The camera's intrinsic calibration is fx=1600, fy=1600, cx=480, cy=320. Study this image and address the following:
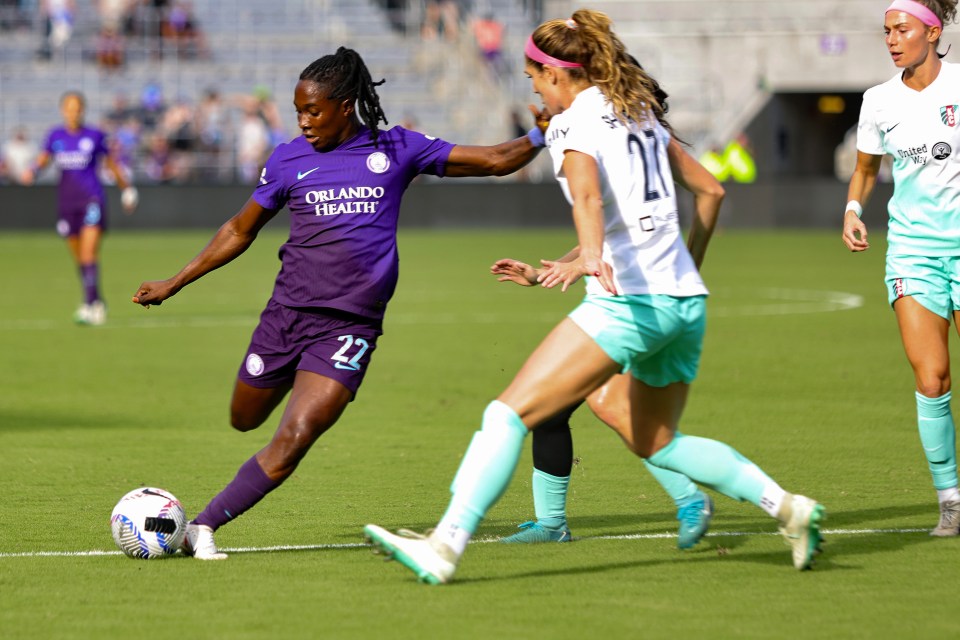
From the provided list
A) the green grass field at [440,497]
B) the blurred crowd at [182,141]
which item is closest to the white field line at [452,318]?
the green grass field at [440,497]

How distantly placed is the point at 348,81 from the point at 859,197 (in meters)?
2.45

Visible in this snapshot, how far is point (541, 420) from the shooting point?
5809 mm

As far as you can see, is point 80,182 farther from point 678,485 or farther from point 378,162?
point 678,485

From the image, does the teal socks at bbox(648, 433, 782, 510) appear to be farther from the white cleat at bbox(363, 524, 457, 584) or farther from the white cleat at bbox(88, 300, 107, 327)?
the white cleat at bbox(88, 300, 107, 327)

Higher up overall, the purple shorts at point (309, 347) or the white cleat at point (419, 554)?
the purple shorts at point (309, 347)

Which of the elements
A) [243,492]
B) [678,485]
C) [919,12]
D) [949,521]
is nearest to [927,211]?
[919,12]

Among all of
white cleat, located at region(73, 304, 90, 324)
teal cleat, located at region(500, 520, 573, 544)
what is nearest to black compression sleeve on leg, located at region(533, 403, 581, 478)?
teal cleat, located at region(500, 520, 573, 544)

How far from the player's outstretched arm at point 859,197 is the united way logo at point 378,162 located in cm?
210

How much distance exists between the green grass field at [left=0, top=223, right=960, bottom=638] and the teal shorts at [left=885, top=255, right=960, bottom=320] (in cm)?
102

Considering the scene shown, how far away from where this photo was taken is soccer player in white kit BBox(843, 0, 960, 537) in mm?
7059

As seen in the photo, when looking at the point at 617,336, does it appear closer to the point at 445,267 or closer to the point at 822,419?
the point at 822,419

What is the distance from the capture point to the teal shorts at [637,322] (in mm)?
5785

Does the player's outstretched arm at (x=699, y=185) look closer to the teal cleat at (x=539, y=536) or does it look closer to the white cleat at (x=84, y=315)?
the teal cleat at (x=539, y=536)

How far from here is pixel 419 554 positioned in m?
5.89
